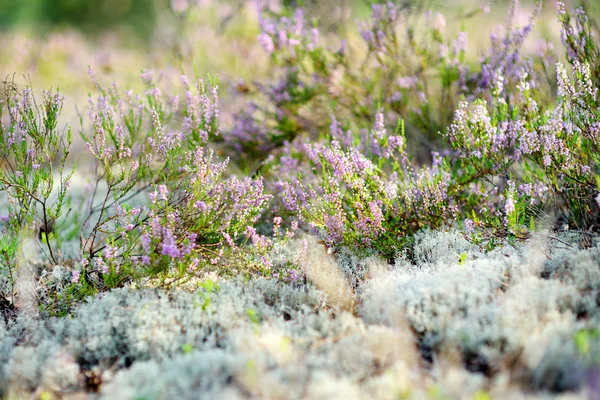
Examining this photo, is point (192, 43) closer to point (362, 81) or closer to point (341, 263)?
point (362, 81)

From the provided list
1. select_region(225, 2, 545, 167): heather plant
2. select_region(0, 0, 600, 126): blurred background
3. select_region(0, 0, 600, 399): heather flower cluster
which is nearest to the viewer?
select_region(0, 0, 600, 399): heather flower cluster

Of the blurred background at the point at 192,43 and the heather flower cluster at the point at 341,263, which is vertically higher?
the blurred background at the point at 192,43

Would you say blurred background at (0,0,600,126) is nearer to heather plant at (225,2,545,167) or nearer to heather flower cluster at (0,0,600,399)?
heather plant at (225,2,545,167)

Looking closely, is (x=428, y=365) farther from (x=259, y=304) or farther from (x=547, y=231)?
(x=547, y=231)

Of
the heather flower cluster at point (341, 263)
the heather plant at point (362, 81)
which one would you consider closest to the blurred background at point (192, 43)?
the heather plant at point (362, 81)

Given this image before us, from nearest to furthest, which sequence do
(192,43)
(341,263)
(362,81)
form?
(341,263), (362,81), (192,43)

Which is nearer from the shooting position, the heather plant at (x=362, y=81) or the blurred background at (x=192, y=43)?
the heather plant at (x=362, y=81)

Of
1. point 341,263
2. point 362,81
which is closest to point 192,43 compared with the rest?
point 362,81

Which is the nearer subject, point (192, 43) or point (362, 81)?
point (362, 81)

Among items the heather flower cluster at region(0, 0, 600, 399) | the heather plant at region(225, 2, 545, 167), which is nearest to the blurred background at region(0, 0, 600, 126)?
the heather plant at region(225, 2, 545, 167)

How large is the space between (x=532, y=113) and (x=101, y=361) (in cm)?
317

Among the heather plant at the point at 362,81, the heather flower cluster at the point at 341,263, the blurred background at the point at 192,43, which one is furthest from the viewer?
the blurred background at the point at 192,43

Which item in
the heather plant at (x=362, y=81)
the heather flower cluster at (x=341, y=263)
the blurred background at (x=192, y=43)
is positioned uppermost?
the blurred background at (x=192, y=43)

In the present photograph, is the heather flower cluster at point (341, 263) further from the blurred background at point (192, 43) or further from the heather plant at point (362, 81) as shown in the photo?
the blurred background at point (192, 43)
